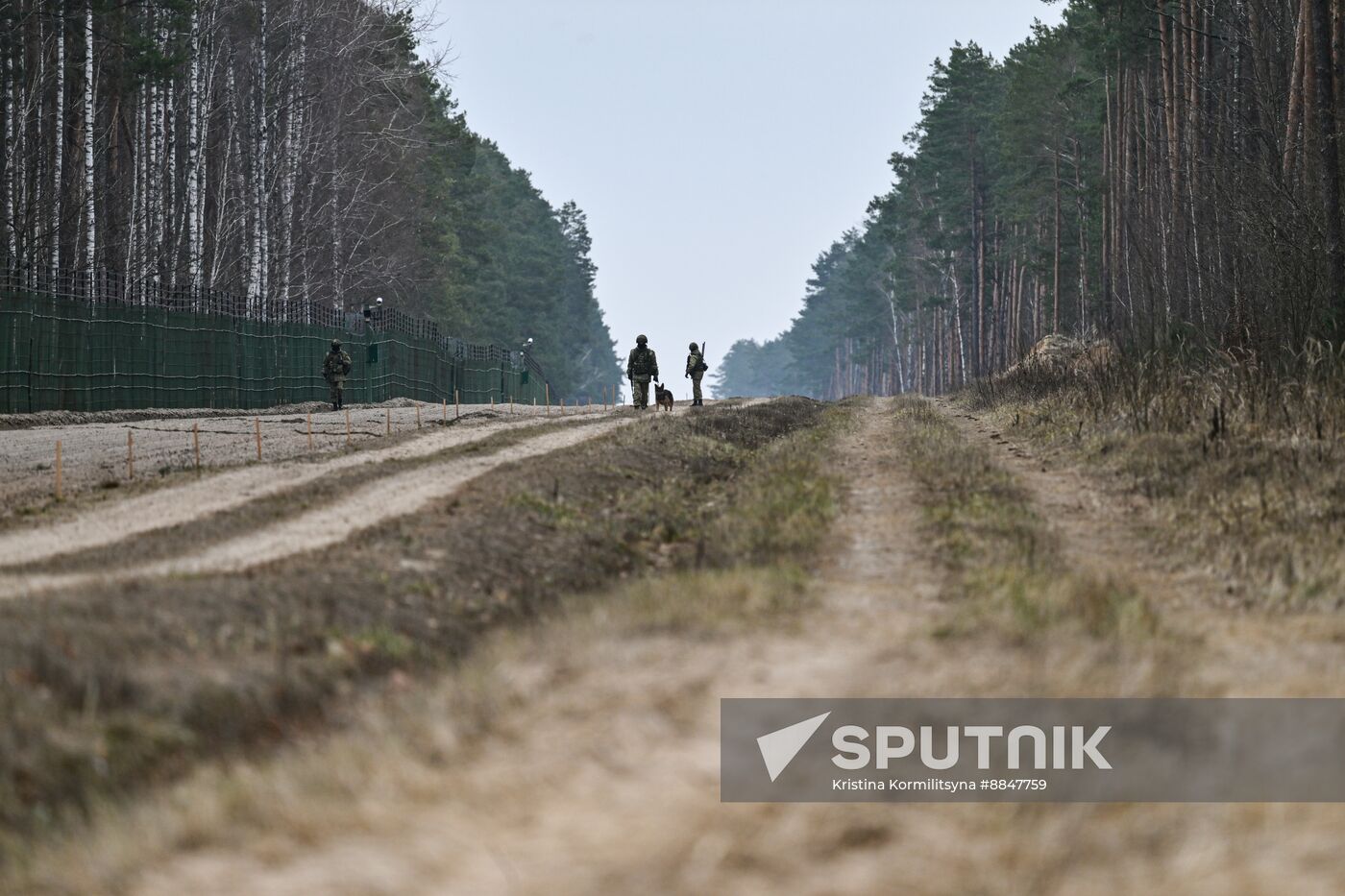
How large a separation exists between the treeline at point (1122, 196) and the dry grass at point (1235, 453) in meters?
0.70

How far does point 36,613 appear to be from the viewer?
288 inches

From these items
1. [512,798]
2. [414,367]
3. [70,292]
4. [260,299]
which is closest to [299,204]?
[414,367]

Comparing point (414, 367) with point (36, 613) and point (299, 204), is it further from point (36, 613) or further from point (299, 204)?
point (36, 613)

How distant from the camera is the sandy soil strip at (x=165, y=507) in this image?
35.8 feet

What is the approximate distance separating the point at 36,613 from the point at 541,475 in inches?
288

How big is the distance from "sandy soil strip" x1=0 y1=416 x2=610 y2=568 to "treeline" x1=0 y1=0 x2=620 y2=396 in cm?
1355

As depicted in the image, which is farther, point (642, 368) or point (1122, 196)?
point (1122, 196)

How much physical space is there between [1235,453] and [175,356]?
23274 millimetres

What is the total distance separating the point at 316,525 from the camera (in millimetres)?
11273

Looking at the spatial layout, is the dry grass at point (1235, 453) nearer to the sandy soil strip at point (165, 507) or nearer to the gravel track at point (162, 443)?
the sandy soil strip at point (165, 507)

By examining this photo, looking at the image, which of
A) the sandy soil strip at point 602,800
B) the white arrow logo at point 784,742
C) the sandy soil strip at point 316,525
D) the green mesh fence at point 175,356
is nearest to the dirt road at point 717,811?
the sandy soil strip at point 602,800

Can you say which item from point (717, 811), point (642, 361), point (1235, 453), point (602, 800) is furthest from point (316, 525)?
point (642, 361)

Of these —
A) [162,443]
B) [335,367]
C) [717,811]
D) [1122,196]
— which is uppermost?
A: [1122,196]

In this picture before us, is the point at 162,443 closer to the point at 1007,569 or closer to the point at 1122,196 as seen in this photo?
the point at 1007,569
